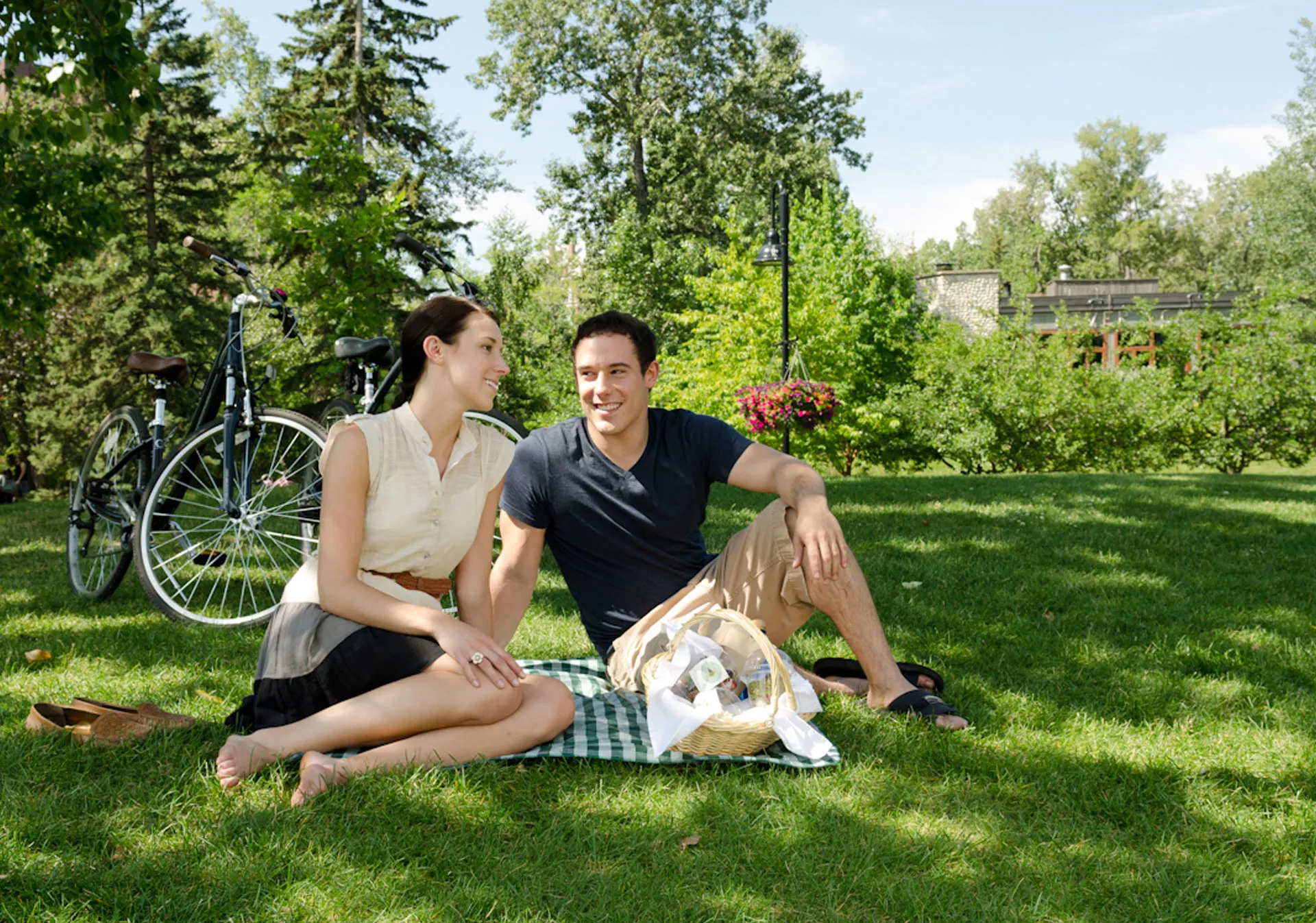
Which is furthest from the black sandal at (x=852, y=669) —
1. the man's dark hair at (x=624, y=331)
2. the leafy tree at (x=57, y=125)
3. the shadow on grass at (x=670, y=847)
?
the leafy tree at (x=57, y=125)

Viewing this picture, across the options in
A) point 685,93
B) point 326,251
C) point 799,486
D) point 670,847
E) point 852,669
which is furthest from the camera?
point 685,93

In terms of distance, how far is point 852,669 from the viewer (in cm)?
383

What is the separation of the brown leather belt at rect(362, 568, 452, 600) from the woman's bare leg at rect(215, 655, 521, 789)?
302 millimetres

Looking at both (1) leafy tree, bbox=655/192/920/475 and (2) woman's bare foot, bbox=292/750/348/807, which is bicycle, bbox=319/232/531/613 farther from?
(1) leafy tree, bbox=655/192/920/475

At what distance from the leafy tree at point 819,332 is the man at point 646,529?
15.1 meters

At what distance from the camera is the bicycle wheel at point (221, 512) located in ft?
15.4

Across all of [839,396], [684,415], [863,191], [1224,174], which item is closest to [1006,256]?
[1224,174]

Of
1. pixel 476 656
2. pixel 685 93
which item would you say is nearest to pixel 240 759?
pixel 476 656

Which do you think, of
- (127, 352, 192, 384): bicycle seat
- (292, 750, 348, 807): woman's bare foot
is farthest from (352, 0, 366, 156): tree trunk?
(292, 750, 348, 807): woman's bare foot

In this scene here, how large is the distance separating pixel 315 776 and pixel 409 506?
0.77 metres

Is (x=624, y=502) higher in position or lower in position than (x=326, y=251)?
lower

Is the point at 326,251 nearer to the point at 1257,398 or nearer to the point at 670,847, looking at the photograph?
the point at 670,847

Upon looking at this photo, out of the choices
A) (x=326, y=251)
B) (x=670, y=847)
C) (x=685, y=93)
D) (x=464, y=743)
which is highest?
(x=685, y=93)

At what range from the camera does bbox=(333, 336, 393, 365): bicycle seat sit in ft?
17.0
